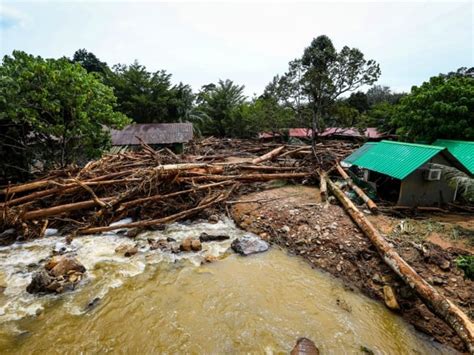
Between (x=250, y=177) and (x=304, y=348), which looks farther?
(x=250, y=177)

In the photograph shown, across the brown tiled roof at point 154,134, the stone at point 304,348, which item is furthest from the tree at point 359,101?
the stone at point 304,348

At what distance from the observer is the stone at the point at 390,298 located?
4383mm

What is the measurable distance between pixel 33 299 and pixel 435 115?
14.6 m

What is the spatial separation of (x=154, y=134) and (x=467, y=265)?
18.5m

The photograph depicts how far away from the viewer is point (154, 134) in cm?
1922

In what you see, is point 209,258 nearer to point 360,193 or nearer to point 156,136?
point 360,193

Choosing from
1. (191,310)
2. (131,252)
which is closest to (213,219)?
(131,252)

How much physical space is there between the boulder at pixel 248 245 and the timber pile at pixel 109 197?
2.01m

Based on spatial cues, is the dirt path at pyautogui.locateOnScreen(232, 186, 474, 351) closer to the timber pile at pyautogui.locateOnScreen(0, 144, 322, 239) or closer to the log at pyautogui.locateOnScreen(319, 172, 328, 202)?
the log at pyautogui.locateOnScreen(319, 172, 328, 202)

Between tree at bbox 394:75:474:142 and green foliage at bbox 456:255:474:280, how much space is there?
834cm

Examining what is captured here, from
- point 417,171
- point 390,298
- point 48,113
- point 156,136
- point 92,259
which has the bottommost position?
point 390,298

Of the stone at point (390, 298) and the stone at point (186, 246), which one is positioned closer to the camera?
the stone at point (390, 298)

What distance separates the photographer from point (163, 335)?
12.7 feet

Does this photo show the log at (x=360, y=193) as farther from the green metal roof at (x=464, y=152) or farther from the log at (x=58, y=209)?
the log at (x=58, y=209)
